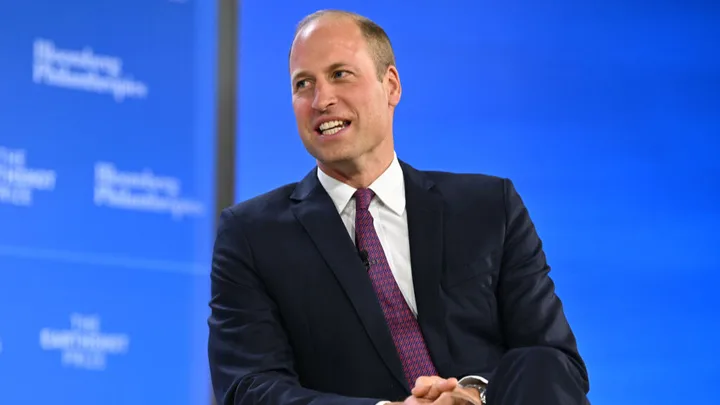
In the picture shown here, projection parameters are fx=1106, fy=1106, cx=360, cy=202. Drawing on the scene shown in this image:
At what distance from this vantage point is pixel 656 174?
11.7 feet

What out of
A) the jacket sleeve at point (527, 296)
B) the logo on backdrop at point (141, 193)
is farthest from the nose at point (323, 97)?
the logo on backdrop at point (141, 193)

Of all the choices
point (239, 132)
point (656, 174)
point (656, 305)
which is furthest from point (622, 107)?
point (239, 132)

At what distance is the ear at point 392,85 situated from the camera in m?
2.18

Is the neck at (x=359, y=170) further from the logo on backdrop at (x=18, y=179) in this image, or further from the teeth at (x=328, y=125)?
the logo on backdrop at (x=18, y=179)

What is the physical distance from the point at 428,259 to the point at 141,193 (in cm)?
120

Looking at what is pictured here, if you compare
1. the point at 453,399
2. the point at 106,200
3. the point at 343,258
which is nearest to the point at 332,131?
the point at 343,258

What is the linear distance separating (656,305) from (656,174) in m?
0.43

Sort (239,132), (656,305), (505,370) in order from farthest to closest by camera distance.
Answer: (656,305) < (239,132) < (505,370)

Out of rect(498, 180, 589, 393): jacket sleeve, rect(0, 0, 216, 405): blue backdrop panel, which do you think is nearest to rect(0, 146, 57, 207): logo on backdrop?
rect(0, 0, 216, 405): blue backdrop panel

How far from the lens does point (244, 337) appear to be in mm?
1964

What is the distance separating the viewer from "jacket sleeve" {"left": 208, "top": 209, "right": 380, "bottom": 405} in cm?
189

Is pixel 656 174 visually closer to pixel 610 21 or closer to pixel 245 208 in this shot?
pixel 610 21

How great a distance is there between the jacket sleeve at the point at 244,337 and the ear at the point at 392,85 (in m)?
0.39

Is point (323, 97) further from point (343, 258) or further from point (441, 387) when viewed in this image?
point (441, 387)
